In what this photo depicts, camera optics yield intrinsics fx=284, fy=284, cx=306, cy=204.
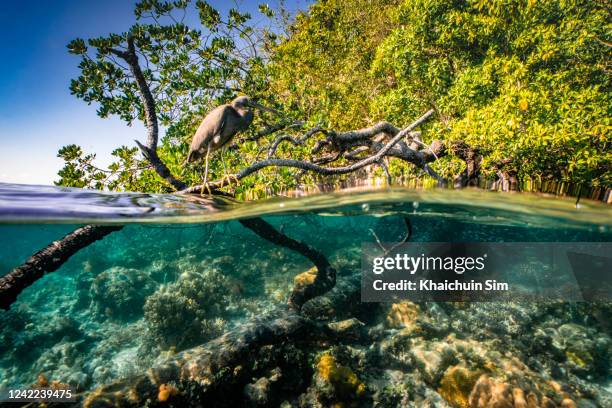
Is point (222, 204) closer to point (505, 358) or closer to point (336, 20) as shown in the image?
point (505, 358)

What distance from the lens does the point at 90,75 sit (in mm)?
5590

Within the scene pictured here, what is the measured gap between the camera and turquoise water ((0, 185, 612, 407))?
666cm

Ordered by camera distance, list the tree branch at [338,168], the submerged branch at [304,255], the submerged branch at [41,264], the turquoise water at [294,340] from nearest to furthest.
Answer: the submerged branch at [41,264]
the tree branch at [338,168]
the turquoise water at [294,340]
the submerged branch at [304,255]

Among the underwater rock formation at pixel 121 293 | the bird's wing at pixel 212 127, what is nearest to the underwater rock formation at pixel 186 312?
the underwater rock formation at pixel 121 293

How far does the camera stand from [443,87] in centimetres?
1032

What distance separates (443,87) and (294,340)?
9.93 m

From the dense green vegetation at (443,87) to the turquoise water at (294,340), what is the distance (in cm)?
121

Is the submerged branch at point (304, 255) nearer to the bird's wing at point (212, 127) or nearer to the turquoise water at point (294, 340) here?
the turquoise water at point (294, 340)

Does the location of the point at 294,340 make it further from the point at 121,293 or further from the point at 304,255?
the point at 121,293

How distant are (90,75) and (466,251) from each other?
16.6 metres

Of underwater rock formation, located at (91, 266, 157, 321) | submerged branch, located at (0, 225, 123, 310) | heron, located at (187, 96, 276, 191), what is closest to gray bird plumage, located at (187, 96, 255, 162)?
heron, located at (187, 96, 276, 191)

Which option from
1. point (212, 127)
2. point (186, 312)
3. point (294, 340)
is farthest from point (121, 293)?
point (212, 127)

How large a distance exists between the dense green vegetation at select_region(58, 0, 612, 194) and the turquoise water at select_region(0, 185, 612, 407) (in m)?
1.21

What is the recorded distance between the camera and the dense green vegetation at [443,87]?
595 centimetres
